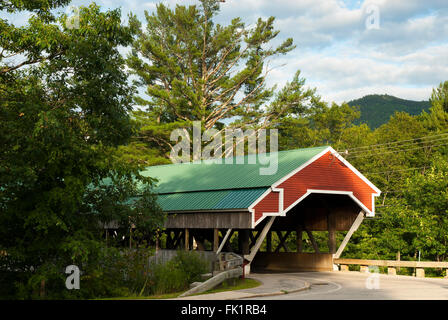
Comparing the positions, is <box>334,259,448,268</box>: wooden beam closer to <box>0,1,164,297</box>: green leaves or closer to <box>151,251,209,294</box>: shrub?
→ <box>151,251,209,294</box>: shrub

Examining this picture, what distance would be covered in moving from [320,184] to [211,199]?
5.08 m

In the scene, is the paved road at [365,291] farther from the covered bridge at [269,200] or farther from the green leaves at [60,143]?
the green leaves at [60,143]

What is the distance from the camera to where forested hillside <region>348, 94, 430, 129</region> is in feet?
430

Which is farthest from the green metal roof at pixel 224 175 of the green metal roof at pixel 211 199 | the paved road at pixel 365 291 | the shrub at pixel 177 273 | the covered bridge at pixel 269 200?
the paved road at pixel 365 291

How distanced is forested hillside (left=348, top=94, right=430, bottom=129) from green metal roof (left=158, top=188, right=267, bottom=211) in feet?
344

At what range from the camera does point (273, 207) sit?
23812 mm

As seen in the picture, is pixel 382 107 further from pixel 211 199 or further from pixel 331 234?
pixel 211 199

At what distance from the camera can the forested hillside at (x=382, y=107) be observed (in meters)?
131

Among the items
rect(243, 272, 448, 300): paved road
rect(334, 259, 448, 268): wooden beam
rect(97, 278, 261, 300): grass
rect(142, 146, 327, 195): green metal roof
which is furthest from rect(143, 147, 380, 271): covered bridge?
rect(243, 272, 448, 300): paved road

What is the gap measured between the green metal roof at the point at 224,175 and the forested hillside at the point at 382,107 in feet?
329

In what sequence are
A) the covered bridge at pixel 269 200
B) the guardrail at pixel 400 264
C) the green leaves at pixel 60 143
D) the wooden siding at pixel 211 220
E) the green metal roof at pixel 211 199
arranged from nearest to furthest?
the green leaves at pixel 60 143
the wooden siding at pixel 211 220
the green metal roof at pixel 211 199
the covered bridge at pixel 269 200
the guardrail at pixel 400 264

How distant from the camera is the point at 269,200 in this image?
2373 cm

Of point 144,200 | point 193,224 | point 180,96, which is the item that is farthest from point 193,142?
point 144,200

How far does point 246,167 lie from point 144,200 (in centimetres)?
1023
